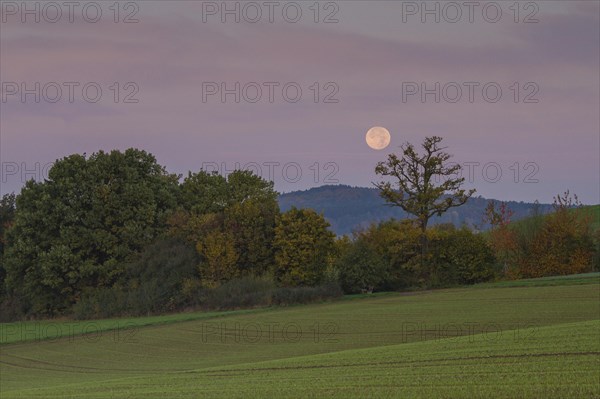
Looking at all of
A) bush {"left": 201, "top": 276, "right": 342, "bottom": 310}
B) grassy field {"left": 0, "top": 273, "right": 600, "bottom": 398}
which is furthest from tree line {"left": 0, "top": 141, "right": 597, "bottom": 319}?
grassy field {"left": 0, "top": 273, "right": 600, "bottom": 398}

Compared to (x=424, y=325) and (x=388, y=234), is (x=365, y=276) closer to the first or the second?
(x=388, y=234)

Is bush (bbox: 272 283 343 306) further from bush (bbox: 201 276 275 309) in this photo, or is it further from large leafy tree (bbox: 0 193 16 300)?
large leafy tree (bbox: 0 193 16 300)

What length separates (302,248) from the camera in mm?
58781

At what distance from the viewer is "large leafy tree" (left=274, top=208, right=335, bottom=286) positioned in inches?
2275

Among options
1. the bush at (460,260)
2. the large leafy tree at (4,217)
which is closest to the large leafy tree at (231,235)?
the bush at (460,260)

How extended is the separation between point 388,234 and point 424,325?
2530 centimetres

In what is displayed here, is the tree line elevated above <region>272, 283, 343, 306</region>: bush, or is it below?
above

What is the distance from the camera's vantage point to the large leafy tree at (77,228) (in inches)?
2419

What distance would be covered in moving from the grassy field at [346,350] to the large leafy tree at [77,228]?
690 cm

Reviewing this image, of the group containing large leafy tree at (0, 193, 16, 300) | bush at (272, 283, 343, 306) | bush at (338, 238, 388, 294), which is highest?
large leafy tree at (0, 193, 16, 300)

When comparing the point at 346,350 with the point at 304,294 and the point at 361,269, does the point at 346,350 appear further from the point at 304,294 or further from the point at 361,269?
the point at 361,269

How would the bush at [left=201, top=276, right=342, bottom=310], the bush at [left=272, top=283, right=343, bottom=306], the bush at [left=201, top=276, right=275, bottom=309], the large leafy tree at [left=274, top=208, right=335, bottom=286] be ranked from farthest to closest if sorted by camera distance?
the large leafy tree at [left=274, top=208, right=335, bottom=286] < the bush at [left=201, top=276, right=275, bottom=309] < the bush at [left=201, top=276, right=342, bottom=310] < the bush at [left=272, top=283, right=343, bottom=306]

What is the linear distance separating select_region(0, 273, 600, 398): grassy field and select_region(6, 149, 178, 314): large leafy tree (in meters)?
6.90

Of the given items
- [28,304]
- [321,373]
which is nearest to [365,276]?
[28,304]
